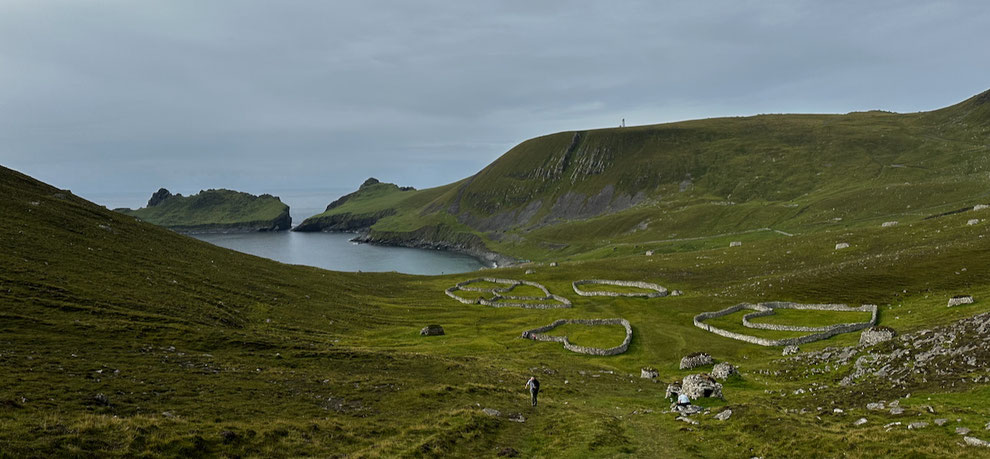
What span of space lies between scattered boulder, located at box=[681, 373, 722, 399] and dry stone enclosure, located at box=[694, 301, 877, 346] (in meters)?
24.9

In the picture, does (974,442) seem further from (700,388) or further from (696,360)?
(696,360)

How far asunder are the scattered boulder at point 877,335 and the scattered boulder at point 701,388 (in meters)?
17.3

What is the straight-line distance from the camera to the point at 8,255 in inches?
2039

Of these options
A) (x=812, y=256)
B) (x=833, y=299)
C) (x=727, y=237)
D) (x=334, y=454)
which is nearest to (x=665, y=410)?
(x=334, y=454)

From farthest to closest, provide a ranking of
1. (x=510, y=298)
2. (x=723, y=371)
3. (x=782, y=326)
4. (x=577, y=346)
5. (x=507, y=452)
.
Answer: (x=510, y=298) < (x=577, y=346) < (x=782, y=326) < (x=723, y=371) < (x=507, y=452)

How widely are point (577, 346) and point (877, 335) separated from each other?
1164 inches

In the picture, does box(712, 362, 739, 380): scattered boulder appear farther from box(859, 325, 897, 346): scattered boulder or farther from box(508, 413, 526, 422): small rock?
box(508, 413, 526, 422): small rock

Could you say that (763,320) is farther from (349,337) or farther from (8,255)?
(8,255)

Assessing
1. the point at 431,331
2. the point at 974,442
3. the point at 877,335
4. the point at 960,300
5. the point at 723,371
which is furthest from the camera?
the point at 431,331

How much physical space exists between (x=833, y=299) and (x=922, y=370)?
42895 mm

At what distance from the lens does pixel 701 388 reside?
3578cm

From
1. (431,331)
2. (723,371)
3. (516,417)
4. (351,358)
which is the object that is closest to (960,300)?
(723,371)

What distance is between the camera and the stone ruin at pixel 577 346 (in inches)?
2398

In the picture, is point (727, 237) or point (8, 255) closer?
point (8, 255)
